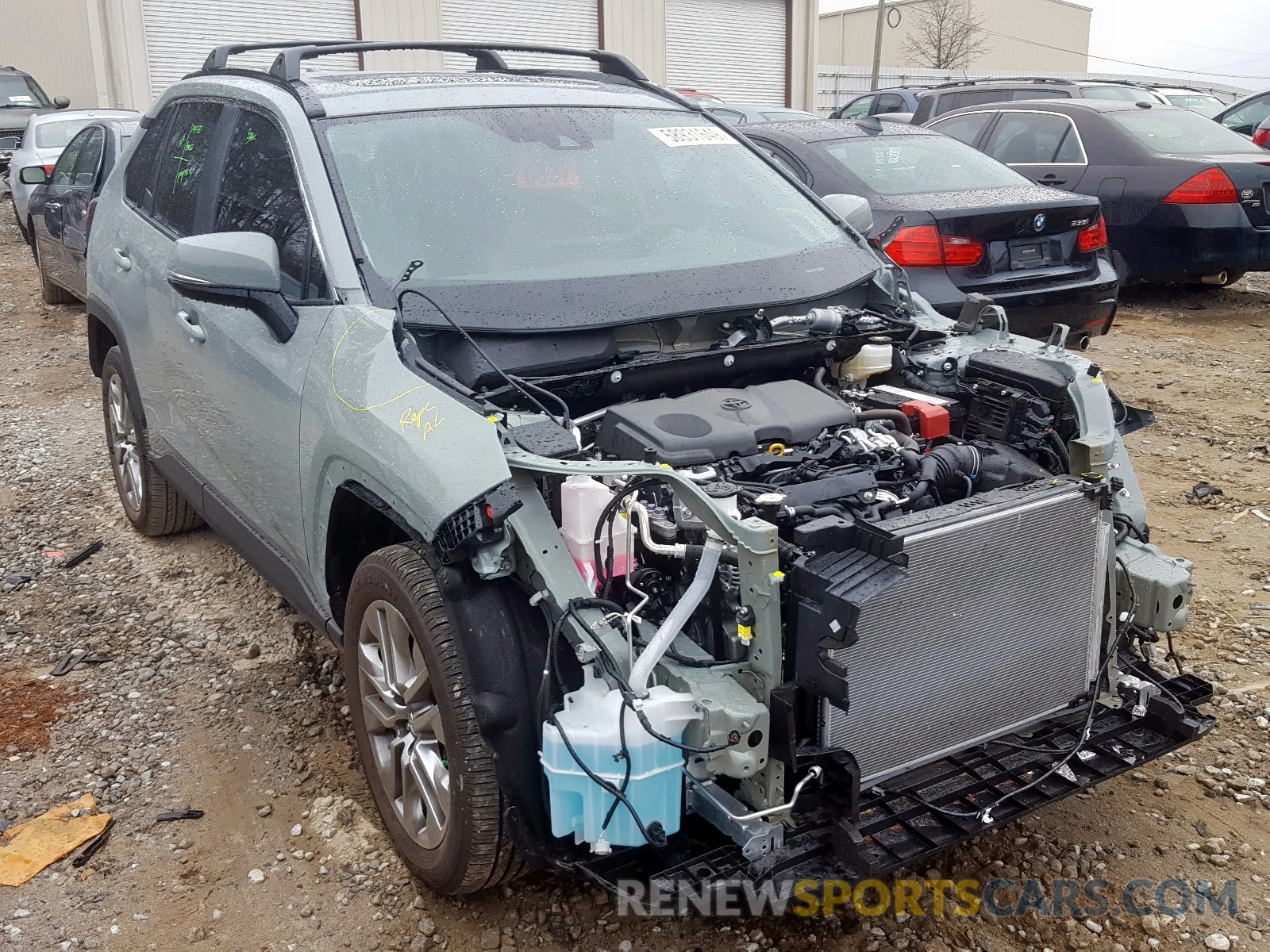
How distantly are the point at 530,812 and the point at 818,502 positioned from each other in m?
0.94

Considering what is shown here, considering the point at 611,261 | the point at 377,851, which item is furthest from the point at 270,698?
the point at 611,261

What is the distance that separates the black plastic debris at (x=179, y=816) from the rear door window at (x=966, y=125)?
914 cm

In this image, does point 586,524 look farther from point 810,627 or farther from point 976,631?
point 976,631

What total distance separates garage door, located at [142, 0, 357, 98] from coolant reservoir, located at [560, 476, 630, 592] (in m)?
17.2

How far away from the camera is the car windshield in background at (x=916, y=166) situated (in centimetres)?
709

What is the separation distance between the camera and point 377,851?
3.08 meters

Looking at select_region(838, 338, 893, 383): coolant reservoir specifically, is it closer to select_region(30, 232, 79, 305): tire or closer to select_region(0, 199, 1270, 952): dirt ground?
select_region(0, 199, 1270, 952): dirt ground

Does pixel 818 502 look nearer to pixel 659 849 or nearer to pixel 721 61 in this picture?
pixel 659 849

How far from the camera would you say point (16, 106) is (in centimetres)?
1731

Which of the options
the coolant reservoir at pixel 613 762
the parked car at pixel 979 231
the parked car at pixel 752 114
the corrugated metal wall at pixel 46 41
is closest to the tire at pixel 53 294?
the parked car at pixel 752 114

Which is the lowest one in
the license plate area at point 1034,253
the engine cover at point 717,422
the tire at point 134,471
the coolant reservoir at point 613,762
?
the tire at point 134,471

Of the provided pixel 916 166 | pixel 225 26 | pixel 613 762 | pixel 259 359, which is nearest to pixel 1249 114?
pixel 916 166

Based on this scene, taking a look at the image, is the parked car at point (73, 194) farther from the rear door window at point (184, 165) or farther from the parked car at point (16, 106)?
the parked car at point (16, 106)

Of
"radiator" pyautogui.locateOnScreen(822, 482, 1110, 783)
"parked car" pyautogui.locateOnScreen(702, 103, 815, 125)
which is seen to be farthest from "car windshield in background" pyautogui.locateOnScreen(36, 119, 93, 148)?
"radiator" pyautogui.locateOnScreen(822, 482, 1110, 783)
